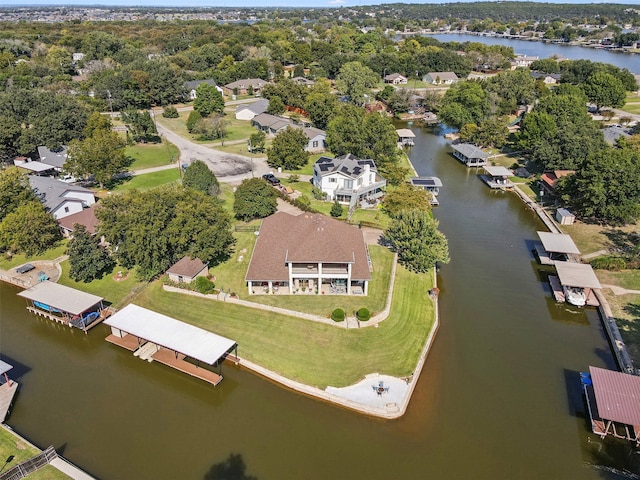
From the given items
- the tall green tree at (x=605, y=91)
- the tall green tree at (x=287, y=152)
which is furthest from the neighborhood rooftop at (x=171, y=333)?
the tall green tree at (x=605, y=91)

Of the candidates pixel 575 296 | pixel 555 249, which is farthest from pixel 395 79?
pixel 575 296

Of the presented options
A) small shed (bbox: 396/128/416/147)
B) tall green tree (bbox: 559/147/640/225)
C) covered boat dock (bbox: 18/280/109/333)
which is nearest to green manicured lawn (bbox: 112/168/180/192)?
covered boat dock (bbox: 18/280/109/333)

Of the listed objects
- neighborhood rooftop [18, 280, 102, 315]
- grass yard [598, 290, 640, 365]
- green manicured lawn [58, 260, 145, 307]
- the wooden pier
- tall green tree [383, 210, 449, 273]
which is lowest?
green manicured lawn [58, 260, 145, 307]

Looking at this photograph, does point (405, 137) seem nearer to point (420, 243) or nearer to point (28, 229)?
point (420, 243)

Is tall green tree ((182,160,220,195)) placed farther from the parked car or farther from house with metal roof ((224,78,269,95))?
house with metal roof ((224,78,269,95))

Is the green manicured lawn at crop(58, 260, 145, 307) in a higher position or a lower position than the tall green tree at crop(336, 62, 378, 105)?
lower

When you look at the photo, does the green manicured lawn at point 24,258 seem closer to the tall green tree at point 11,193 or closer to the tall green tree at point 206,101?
the tall green tree at point 11,193
